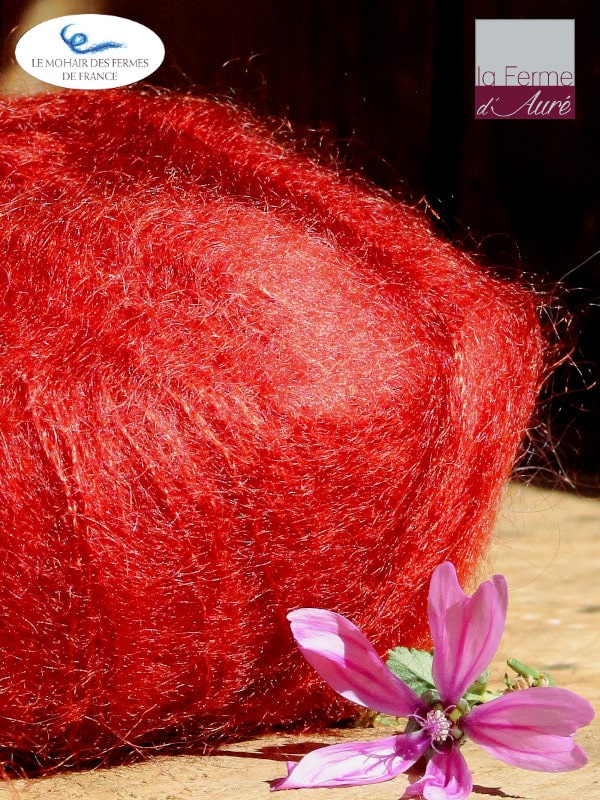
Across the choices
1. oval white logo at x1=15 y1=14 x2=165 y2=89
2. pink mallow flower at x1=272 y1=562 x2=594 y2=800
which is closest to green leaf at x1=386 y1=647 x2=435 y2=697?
pink mallow flower at x1=272 y1=562 x2=594 y2=800

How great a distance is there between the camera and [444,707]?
399 millimetres

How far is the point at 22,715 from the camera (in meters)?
0.41

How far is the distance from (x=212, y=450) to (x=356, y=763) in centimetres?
13

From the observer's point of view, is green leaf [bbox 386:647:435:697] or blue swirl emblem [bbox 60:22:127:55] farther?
blue swirl emblem [bbox 60:22:127:55]

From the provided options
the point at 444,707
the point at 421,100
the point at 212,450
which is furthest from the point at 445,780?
the point at 421,100

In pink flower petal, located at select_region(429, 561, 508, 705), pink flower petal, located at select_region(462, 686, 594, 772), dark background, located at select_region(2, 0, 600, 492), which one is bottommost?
pink flower petal, located at select_region(462, 686, 594, 772)

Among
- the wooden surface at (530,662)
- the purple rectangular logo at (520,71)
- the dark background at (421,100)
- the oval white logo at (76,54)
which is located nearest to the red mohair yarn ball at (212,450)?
the wooden surface at (530,662)

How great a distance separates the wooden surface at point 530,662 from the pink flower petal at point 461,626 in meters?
0.05

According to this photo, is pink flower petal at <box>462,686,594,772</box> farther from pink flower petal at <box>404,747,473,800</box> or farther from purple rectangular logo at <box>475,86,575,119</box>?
purple rectangular logo at <box>475,86,575,119</box>

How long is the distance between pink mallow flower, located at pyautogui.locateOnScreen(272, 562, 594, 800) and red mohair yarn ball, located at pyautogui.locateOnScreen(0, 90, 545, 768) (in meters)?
0.04

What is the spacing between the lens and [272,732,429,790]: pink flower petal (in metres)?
0.38

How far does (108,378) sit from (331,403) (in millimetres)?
85

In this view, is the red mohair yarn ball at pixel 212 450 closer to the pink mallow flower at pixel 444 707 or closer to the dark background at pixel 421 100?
the pink mallow flower at pixel 444 707

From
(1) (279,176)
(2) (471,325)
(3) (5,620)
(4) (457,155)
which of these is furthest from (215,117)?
(4) (457,155)
